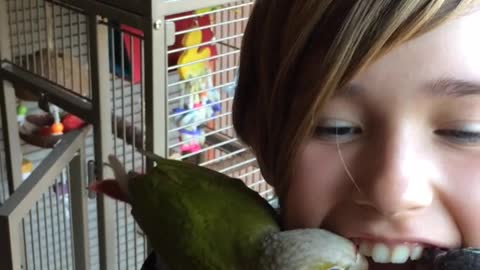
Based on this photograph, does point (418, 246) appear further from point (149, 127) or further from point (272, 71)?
point (149, 127)

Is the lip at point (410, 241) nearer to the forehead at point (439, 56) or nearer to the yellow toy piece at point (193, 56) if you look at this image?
the forehead at point (439, 56)

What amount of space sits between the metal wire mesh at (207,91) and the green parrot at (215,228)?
0.41 metres

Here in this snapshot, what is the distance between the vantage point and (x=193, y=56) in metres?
0.95

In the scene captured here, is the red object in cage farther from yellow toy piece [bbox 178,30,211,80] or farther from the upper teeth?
the upper teeth

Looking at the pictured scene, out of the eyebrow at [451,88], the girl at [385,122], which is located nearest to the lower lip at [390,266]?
the girl at [385,122]

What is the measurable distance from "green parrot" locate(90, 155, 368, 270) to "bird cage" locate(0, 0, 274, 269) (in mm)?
307

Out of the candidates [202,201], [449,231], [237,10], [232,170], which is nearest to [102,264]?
[232,170]

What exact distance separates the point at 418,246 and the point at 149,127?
47cm

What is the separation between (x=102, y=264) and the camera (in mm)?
982

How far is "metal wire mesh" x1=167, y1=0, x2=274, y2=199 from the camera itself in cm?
93

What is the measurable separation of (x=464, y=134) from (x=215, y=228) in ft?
0.50

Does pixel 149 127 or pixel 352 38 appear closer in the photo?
pixel 352 38

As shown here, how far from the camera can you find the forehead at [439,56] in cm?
36

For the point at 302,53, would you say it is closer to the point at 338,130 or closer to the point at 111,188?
the point at 338,130
